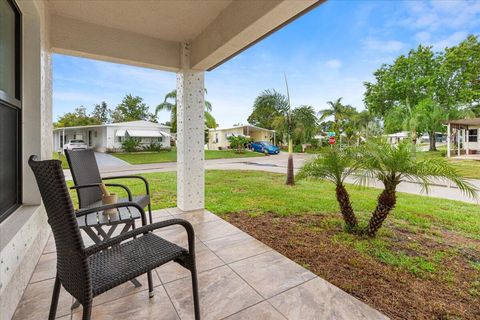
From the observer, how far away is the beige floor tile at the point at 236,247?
2.30 m

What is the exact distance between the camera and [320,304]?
161cm

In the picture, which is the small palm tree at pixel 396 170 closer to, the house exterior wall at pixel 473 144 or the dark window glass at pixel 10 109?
the dark window glass at pixel 10 109

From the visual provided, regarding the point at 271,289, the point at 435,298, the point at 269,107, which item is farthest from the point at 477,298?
the point at 269,107

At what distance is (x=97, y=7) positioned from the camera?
8.41ft

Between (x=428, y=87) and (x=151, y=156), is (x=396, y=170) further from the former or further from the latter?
(x=428, y=87)

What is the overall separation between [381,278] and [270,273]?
0.98m

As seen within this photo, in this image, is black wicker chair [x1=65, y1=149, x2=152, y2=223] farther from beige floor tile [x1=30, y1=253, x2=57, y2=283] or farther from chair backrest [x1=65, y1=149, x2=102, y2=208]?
beige floor tile [x1=30, y1=253, x2=57, y2=283]

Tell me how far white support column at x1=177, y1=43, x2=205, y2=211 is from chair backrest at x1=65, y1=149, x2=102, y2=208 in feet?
4.50

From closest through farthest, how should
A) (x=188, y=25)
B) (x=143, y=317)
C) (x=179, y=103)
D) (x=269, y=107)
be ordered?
(x=143, y=317) < (x=188, y=25) < (x=179, y=103) < (x=269, y=107)

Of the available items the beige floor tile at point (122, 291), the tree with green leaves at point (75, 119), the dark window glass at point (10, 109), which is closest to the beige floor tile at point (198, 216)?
the beige floor tile at point (122, 291)

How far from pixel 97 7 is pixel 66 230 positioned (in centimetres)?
273

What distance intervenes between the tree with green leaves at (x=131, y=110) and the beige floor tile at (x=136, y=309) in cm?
2936

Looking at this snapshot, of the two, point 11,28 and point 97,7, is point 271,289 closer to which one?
point 11,28

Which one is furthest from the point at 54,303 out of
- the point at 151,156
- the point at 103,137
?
the point at 103,137
